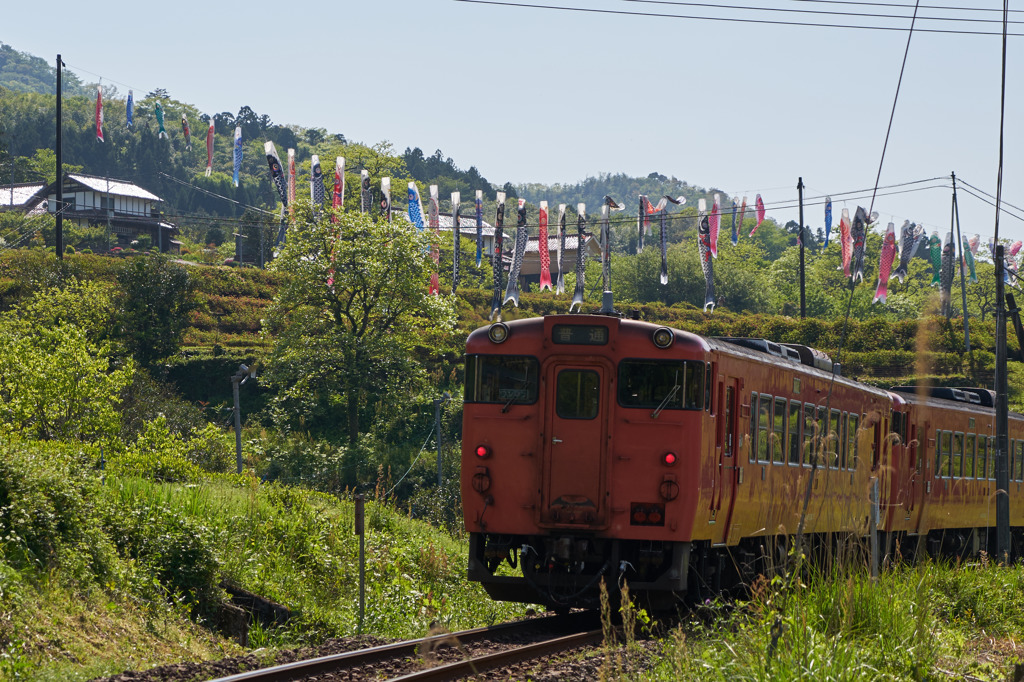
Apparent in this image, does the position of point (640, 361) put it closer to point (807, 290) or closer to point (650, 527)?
point (650, 527)

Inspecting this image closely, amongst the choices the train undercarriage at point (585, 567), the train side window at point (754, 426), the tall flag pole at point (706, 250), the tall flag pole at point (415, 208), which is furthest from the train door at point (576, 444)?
the tall flag pole at point (706, 250)

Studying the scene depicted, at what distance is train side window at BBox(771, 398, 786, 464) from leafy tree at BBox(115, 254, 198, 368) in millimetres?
35959

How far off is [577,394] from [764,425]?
2685 mm


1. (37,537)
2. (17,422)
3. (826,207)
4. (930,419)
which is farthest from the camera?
(826,207)

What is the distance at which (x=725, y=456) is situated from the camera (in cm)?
1198

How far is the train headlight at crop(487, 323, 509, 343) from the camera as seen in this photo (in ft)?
38.1

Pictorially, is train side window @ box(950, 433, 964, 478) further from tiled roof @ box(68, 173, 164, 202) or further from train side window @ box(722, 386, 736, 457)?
tiled roof @ box(68, 173, 164, 202)

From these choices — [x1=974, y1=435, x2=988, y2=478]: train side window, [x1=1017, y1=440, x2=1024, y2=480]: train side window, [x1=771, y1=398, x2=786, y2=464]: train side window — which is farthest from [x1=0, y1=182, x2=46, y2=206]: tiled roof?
[x1=771, y1=398, x2=786, y2=464]: train side window

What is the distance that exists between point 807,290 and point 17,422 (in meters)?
63.6

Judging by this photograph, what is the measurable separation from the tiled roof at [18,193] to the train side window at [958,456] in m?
79.6

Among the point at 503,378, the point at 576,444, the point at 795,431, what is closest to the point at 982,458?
the point at 795,431

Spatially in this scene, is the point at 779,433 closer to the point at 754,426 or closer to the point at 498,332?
the point at 754,426

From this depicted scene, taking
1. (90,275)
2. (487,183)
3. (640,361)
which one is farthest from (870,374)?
(487,183)

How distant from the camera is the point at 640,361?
37.4ft
